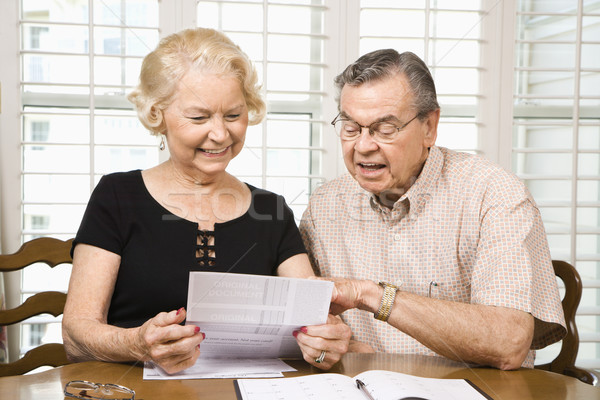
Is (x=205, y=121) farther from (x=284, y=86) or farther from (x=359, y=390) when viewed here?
(x=284, y=86)

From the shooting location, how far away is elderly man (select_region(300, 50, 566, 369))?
52.1 inches

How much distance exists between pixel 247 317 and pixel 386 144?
2.24 feet

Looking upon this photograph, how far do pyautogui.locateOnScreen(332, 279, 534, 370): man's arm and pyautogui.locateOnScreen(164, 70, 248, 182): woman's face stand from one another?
0.49m

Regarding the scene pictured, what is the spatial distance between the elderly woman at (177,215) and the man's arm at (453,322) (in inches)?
3.8

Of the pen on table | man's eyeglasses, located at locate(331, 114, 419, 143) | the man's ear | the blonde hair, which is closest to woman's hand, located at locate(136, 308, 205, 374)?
the pen on table

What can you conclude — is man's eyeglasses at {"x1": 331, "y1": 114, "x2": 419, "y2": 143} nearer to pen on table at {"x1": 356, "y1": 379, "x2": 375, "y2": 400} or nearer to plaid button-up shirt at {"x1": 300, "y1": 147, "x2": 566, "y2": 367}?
plaid button-up shirt at {"x1": 300, "y1": 147, "x2": 566, "y2": 367}

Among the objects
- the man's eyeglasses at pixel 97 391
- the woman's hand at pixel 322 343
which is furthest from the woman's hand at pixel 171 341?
the woman's hand at pixel 322 343

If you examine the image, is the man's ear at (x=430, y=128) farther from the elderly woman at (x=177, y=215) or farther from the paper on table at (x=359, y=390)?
the paper on table at (x=359, y=390)

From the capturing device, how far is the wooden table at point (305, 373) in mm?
1024

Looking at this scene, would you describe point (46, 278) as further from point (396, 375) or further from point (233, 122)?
point (396, 375)

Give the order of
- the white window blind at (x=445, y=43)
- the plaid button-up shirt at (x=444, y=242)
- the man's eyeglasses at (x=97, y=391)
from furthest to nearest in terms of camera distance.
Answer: the white window blind at (x=445, y=43), the plaid button-up shirt at (x=444, y=242), the man's eyeglasses at (x=97, y=391)

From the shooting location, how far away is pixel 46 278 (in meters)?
2.24

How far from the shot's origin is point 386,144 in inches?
61.2

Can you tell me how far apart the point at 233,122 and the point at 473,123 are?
131 centimetres
